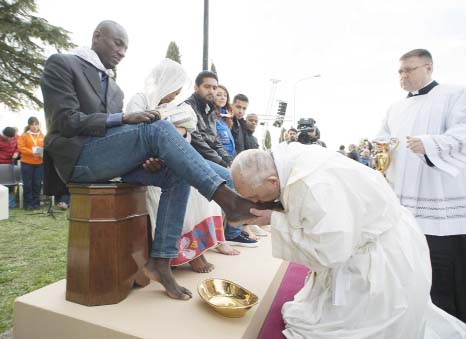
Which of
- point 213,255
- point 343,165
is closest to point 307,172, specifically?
point 343,165

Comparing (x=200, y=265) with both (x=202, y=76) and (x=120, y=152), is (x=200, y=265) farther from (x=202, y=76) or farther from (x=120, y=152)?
(x=202, y=76)

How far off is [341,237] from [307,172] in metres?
0.34

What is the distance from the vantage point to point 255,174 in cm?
174

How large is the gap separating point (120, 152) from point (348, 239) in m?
1.33

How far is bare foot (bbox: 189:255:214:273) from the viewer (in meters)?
2.66

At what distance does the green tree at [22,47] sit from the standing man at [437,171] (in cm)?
1460

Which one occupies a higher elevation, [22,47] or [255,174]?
[22,47]

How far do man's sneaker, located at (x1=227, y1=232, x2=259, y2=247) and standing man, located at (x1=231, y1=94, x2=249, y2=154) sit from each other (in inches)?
70.1

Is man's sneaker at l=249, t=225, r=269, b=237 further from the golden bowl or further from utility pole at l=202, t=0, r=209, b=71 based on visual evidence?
utility pole at l=202, t=0, r=209, b=71

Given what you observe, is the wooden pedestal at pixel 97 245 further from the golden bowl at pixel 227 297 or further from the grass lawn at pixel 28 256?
the grass lawn at pixel 28 256

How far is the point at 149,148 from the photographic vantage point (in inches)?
79.4

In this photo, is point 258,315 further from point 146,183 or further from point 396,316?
point 146,183

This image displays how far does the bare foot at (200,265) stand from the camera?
8.74 feet

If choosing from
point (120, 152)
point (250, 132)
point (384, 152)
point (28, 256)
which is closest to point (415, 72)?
point (384, 152)
